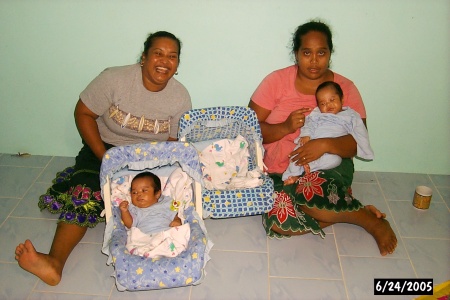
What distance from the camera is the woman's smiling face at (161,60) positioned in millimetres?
2279

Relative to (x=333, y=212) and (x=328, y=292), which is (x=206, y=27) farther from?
(x=328, y=292)

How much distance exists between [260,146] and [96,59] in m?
1.18

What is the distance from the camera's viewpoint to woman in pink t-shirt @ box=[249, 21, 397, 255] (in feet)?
7.80

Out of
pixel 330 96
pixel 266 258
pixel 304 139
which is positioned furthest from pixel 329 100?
pixel 266 258

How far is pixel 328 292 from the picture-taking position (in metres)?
2.13

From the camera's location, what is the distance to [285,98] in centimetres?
258

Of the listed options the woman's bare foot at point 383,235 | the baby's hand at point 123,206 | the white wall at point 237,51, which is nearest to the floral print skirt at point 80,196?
the baby's hand at point 123,206

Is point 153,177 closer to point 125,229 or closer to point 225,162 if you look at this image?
point 125,229

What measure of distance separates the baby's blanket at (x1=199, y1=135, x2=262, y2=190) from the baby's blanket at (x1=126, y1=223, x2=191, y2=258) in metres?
0.46

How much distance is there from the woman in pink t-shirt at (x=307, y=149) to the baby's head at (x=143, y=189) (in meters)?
0.66

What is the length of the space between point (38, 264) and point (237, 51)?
63.9 inches

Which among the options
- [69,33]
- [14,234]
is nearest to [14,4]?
[69,33]

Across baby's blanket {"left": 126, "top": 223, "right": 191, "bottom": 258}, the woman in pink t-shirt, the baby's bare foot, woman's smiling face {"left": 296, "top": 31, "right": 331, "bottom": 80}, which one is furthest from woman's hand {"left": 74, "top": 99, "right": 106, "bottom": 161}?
woman's smiling face {"left": 296, "top": 31, "right": 331, "bottom": 80}

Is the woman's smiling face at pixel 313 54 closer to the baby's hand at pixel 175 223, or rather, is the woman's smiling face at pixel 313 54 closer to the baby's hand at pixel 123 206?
the baby's hand at pixel 175 223
